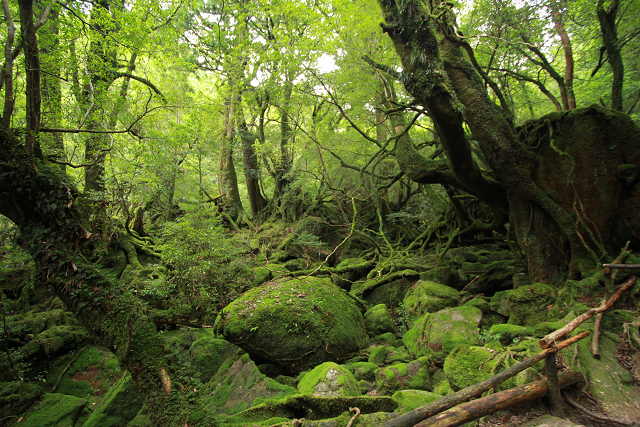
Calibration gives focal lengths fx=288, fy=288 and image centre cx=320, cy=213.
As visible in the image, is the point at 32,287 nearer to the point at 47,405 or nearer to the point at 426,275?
the point at 47,405

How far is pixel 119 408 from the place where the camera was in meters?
4.00

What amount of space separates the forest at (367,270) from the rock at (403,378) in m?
0.03

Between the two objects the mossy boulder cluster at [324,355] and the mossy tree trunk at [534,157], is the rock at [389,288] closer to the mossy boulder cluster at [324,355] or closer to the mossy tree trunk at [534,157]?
the mossy boulder cluster at [324,355]

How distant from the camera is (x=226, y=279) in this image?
7230 millimetres

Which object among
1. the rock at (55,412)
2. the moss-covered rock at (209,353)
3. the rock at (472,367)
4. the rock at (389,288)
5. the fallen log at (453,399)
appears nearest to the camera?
the fallen log at (453,399)

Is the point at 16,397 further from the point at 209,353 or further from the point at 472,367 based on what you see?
the point at 472,367

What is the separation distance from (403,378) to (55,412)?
4.64m

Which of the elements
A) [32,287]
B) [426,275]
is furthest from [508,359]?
[32,287]

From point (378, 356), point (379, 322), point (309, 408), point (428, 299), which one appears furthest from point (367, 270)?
point (309, 408)

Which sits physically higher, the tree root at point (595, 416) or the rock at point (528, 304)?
the rock at point (528, 304)

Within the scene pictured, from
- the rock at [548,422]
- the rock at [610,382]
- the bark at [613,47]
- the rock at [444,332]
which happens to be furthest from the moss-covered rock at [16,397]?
the bark at [613,47]

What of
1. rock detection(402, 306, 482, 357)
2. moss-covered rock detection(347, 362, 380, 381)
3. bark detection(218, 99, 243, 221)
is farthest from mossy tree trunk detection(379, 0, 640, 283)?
bark detection(218, 99, 243, 221)

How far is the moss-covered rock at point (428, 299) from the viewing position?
18.1ft

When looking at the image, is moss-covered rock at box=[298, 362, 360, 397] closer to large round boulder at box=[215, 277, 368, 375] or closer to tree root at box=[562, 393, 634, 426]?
large round boulder at box=[215, 277, 368, 375]
